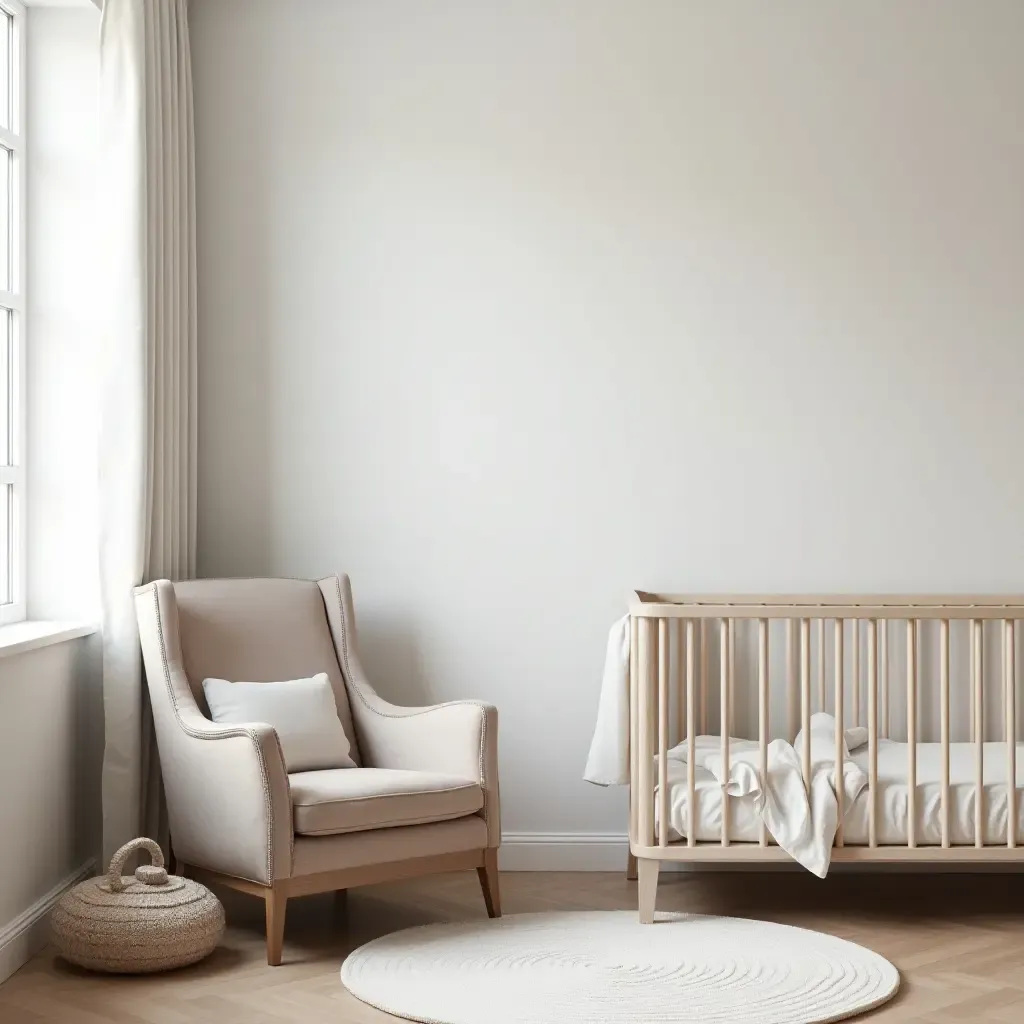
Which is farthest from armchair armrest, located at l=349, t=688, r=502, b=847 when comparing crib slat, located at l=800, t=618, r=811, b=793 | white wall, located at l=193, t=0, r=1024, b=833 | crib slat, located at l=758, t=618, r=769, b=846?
crib slat, located at l=800, t=618, r=811, b=793

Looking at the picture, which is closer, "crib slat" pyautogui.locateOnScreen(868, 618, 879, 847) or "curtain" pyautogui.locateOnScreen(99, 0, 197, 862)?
"crib slat" pyautogui.locateOnScreen(868, 618, 879, 847)

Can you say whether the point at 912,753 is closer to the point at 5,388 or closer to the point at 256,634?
the point at 256,634

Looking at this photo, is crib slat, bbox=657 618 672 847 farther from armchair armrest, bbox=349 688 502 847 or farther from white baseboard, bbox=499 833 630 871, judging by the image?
white baseboard, bbox=499 833 630 871

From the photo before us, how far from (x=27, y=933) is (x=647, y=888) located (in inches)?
57.7

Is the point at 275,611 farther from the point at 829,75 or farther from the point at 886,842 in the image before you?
the point at 829,75

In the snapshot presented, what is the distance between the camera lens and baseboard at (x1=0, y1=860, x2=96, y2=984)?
276 cm

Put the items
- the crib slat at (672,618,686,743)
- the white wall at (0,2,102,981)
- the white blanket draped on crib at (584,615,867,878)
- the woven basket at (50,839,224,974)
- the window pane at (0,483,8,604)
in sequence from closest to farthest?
the woven basket at (50,839,224,974) → the white blanket draped on crib at (584,615,867,878) → the window pane at (0,483,8,604) → the white wall at (0,2,102,981) → the crib slat at (672,618,686,743)

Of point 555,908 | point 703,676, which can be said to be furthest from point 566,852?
point 703,676

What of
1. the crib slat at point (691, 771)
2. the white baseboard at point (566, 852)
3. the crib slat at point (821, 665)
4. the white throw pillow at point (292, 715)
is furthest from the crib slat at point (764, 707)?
the white throw pillow at point (292, 715)

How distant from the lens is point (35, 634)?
2.96m

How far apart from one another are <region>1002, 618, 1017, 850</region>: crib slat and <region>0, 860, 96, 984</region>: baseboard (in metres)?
2.32

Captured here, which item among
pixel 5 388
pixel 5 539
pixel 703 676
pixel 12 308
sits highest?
pixel 12 308

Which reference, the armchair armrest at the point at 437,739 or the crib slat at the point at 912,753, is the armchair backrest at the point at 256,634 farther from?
the crib slat at the point at 912,753

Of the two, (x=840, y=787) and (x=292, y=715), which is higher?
(x=292, y=715)
